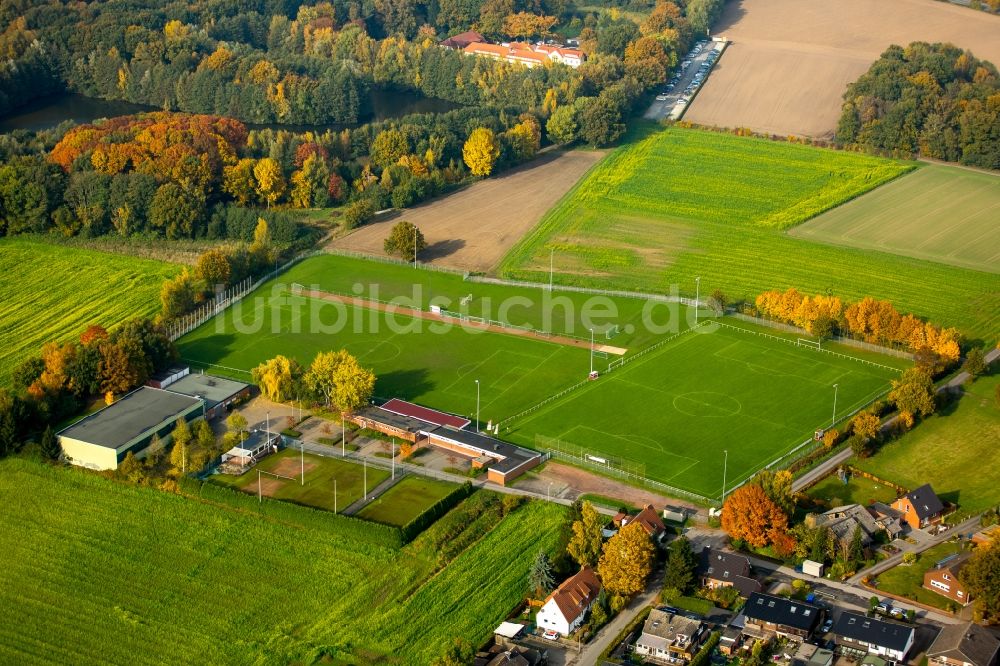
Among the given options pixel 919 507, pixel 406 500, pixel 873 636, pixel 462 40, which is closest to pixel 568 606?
pixel 873 636

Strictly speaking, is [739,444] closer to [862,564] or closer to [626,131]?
[862,564]

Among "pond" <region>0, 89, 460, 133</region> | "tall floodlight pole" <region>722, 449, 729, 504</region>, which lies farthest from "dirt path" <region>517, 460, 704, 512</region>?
"pond" <region>0, 89, 460, 133</region>

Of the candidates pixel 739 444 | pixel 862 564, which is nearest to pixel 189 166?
pixel 739 444

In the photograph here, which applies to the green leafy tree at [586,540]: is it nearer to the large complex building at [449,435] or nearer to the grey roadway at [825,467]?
the large complex building at [449,435]

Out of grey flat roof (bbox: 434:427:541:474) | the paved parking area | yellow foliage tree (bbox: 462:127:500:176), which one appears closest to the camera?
grey flat roof (bbox: 434:427:541:474)

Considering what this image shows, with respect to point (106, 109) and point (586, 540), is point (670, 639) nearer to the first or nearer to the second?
point (586, 540)

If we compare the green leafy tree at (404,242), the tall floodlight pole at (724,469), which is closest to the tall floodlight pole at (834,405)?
the tall floodlight pole at (724,469)

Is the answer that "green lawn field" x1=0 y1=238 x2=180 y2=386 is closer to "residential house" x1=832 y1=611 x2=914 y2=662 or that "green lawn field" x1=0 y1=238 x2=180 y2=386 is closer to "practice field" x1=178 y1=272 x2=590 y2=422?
"practice field" x1=178 y1=272 x2=590 y2=422
